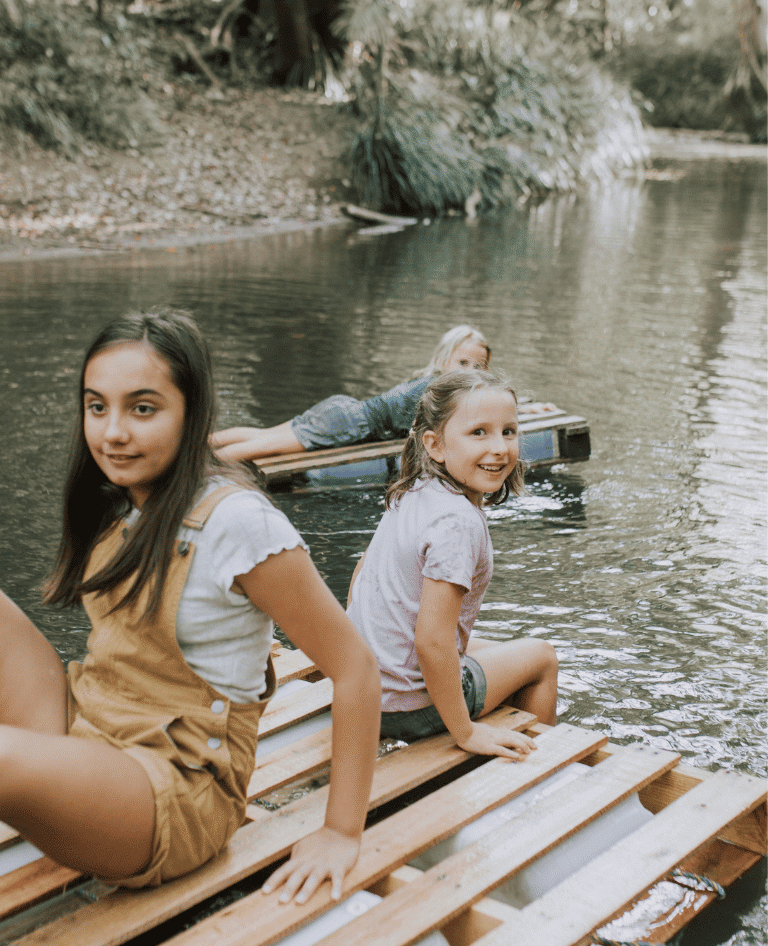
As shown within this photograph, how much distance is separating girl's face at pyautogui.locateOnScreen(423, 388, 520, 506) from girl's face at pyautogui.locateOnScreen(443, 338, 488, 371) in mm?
2119

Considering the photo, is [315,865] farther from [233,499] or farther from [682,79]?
[682,79]

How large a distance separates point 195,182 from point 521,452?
12176mm

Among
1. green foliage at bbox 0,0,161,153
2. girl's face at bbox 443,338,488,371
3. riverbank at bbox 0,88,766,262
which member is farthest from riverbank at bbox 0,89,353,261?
girl's face at bbox 443,338,488,371

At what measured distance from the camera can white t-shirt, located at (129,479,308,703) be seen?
6.31 feet

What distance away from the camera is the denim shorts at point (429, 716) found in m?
2.78

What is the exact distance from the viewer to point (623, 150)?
24.6 m

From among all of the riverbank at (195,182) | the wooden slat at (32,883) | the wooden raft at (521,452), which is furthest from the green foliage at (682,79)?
the wooden slat at (32,883)

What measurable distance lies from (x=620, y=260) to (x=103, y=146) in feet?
→ 27.7

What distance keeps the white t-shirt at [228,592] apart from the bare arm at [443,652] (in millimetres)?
606

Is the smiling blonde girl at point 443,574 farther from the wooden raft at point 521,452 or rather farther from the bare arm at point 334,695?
the wooden raft at point 521,452

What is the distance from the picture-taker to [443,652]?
2543mm

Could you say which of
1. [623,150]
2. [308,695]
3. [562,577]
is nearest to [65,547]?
[308,695]

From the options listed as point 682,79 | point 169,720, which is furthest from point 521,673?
point 682,79

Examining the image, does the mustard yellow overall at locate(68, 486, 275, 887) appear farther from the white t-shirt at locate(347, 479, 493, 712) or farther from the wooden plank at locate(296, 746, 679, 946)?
the white t-shirt at locate(347, 479, 493, 712)
